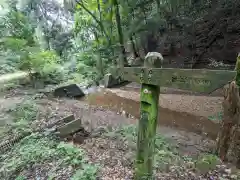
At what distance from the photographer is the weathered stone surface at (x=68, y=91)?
31.3 feet

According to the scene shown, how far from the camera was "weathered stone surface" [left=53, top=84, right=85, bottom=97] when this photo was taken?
31.3 ft

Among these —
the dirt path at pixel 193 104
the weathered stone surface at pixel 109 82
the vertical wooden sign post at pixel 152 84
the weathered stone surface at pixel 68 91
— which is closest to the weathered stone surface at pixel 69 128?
the vertical wooden sign post at pixel 152 84

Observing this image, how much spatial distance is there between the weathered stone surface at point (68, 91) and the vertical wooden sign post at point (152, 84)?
7260 millimetres

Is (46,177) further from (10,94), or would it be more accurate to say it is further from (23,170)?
(10,94)

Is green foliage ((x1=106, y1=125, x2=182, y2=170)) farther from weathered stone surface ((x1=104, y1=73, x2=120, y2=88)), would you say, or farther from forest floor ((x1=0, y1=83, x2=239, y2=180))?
weathered stone surface ((x1=104, y1=73, x2=120, y2=88))

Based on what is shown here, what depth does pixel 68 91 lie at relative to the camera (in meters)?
9.83

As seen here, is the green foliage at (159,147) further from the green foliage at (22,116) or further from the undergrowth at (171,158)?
the green foliage at (22,116)

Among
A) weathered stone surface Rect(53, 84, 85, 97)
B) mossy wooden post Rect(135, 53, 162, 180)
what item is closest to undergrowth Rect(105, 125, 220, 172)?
mossy wooden post Rect(135, 53, 162, 180)

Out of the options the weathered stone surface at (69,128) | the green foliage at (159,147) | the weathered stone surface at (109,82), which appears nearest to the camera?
the green foliage at (159,147)

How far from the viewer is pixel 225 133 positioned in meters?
3.20

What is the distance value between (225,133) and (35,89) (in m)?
8.98

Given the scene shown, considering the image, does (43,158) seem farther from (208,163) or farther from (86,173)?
(208,163)

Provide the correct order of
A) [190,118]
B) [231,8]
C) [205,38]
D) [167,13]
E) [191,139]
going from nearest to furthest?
[191,139]
[190,118]
[231,8]
[205,38]
[167,13]

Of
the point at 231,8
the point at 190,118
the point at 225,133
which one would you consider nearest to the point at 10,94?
the point at 190,118
